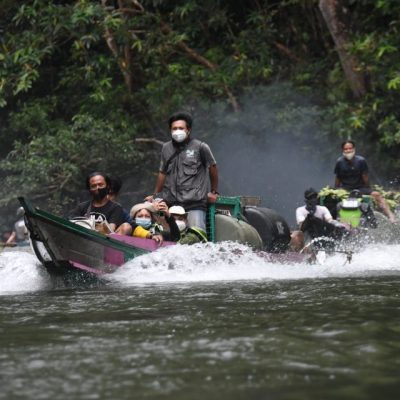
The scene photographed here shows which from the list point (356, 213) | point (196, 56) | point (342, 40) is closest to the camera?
point (356, 213)

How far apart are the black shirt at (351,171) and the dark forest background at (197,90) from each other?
12.0 ft

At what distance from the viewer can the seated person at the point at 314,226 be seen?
37.5ft

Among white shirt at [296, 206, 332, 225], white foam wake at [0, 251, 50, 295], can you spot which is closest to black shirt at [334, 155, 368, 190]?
white shirt at [296, 206, 332, 225]

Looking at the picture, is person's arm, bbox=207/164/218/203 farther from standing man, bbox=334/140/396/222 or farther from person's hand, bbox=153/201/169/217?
standing man, bbox=334/140/396/222

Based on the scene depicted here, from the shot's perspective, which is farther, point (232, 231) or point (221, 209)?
point (221, 209)

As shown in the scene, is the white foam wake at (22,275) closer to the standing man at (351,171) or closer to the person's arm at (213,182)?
the person's arm at (213,182)

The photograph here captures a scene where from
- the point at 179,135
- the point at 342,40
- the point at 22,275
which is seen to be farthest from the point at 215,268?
the point at 342,40

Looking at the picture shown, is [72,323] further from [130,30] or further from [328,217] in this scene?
[130,30]

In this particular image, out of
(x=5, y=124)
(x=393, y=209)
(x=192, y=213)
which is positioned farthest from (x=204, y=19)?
(x=192, y=213)

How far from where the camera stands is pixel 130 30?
742 inches

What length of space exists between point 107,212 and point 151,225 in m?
0.56

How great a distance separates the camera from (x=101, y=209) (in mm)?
9148

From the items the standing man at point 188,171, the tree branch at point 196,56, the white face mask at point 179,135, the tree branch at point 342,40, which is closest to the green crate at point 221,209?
the standing man at point 188,171

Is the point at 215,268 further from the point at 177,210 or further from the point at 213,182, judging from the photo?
the point at 213,182
